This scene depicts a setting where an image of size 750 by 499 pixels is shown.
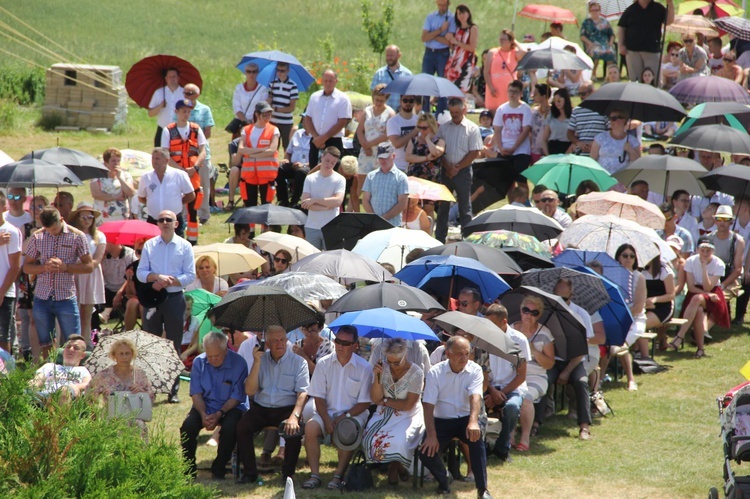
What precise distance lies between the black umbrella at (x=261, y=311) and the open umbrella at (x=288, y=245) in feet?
8.94

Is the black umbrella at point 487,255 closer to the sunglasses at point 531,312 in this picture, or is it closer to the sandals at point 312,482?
the sunglasses at point 531,312

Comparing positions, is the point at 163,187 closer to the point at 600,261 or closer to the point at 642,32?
the point at 600,261

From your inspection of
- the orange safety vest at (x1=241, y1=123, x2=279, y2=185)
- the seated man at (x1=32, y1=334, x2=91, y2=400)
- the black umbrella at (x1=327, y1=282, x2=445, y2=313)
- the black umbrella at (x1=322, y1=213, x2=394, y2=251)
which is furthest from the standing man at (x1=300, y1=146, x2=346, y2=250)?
the seated man at (x1=32, y1=334, x2=91, y2=400)

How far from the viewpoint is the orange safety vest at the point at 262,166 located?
55.0ft

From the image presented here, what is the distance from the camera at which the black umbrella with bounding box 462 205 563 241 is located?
13398mm

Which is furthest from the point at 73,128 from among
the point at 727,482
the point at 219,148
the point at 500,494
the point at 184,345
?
the point at 727,482

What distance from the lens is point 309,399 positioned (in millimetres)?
10289

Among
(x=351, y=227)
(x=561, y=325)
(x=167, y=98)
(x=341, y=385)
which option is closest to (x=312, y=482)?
(x=341, y=385)

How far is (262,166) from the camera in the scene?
55.0 feet

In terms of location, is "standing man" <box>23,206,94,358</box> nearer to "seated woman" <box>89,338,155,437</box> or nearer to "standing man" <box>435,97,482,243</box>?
"seated woman" <box>89,338,155,437</box>

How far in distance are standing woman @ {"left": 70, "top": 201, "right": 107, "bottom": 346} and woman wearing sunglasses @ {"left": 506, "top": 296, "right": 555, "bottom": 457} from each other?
4.65 m

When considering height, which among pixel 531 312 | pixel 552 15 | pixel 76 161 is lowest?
pixel 531 312

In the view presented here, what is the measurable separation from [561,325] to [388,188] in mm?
3779

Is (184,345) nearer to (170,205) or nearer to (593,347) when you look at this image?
(170,205)
